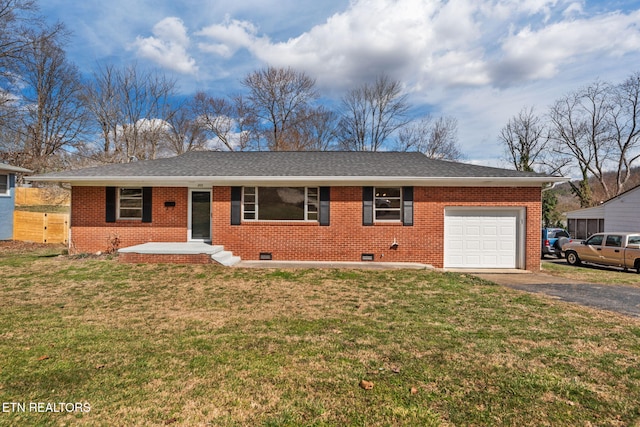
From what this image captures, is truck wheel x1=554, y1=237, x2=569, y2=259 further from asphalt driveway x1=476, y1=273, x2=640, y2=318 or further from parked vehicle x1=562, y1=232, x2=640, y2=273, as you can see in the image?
asphalt driveway x1=476, y1=273, x2=640, y2=318

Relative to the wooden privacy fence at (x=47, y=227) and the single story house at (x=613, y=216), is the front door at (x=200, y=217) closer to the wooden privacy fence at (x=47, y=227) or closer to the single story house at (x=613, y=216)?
the wooden privacy fence at (x=47, y=227)

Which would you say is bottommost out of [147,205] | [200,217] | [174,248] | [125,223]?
[174,248]

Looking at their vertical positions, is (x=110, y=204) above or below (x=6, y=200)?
below

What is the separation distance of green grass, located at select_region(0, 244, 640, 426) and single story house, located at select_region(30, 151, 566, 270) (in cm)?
369

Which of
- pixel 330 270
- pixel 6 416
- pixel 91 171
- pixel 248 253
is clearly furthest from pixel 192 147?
pixel 6 416

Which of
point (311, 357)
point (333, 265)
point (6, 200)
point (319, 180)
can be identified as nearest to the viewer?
point (311, 357)

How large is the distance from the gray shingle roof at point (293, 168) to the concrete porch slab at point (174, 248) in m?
2.21

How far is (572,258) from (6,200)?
2708 centimetres

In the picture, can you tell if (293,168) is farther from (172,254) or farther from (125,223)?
(125,223)

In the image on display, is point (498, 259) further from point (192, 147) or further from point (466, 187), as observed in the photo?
point (192, 147)

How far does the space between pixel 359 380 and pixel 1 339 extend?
4443 millimetres

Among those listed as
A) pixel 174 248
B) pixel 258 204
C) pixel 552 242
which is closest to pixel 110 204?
pixel 174 248

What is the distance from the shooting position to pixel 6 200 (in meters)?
16.3

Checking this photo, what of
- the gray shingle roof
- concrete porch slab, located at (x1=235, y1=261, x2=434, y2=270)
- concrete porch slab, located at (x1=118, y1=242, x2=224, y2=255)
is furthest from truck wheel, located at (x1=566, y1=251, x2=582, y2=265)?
concrete porch slab, located at (x1=118, y1=242, x2=224, y2=255)
